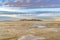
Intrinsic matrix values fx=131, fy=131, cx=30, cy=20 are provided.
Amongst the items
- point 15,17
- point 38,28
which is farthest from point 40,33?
point 15,17

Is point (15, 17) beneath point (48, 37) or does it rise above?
above

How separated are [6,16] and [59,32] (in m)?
0.30

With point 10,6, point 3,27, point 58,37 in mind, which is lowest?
point 58,37

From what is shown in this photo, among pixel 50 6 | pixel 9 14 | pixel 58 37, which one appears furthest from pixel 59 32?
pixel 9 14

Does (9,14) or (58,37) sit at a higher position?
(9,14)

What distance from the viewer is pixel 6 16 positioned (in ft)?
2.41

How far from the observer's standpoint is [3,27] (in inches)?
27.9

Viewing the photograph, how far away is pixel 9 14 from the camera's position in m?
0.74

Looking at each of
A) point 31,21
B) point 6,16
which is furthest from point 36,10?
point 6,16

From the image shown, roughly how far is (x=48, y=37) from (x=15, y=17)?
0.21 m

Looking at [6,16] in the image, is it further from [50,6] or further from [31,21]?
[50,6]

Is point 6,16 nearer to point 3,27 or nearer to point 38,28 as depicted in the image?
point 3,27

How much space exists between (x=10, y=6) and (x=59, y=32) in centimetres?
31

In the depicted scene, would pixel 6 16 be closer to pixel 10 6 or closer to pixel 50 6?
pixel 10 6
